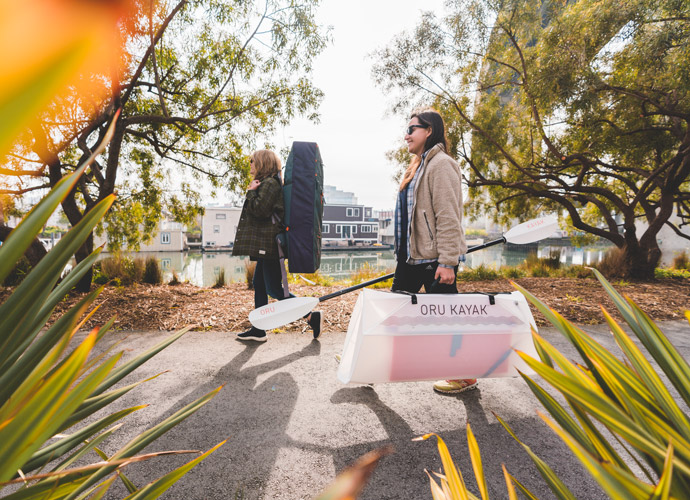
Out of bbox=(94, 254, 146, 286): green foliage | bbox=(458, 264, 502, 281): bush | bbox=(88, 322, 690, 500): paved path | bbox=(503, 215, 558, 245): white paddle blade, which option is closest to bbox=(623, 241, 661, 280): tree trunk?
bbox=(458, 264, 502, 281): bush

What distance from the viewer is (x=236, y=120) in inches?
250

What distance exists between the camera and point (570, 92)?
552 centimetres

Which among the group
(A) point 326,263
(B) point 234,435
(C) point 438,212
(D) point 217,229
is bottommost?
(A) point 326,263

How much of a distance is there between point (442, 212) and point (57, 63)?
202cm

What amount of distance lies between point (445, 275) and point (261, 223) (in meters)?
1.84

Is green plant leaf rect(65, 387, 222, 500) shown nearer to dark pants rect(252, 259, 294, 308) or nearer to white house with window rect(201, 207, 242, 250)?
dark pants rect(252, 259, 294, 308)

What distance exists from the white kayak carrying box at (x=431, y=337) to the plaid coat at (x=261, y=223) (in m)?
1.50

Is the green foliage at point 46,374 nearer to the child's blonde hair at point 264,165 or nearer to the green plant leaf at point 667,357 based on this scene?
the green plant leaf at point 667,357

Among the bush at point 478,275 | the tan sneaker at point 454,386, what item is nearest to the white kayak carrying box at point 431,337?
the tan sneaker at point 454,386

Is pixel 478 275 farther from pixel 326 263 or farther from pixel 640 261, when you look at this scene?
pixel 326 263

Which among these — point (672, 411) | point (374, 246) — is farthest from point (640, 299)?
point (374, 246)

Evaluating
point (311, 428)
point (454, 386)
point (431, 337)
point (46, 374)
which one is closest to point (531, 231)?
point (454, 386)

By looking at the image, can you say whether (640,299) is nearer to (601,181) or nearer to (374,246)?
(601,181)

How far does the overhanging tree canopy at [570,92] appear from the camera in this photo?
17.6 ft
